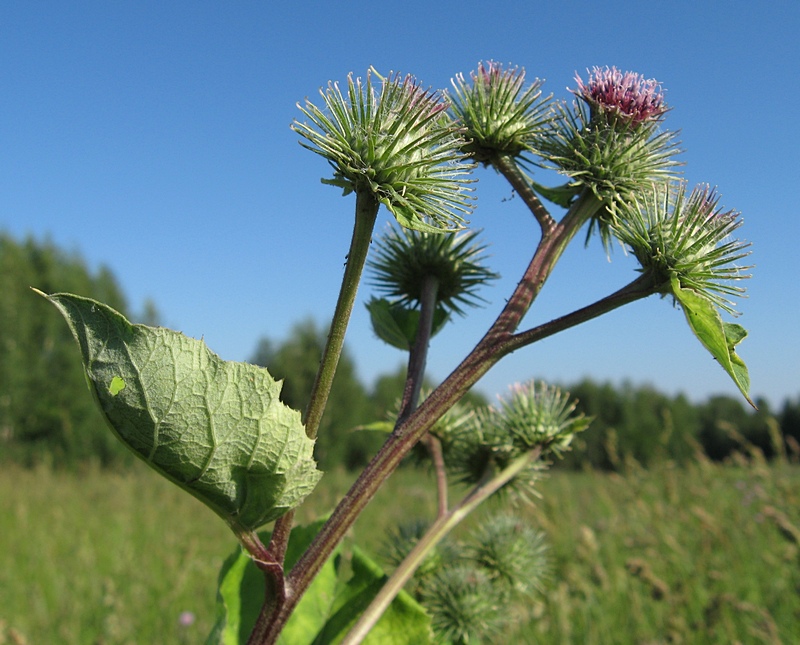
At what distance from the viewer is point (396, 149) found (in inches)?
50.3

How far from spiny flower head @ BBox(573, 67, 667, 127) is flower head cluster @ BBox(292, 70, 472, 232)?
0.48 m

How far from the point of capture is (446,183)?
4.41 feet

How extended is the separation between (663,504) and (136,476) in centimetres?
1672

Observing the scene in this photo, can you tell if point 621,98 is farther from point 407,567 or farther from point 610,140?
point 407,567

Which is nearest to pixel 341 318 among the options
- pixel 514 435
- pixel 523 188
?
pixel 523 188

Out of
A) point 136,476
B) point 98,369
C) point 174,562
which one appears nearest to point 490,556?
point 98,369

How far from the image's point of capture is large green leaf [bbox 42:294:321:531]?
0.93m

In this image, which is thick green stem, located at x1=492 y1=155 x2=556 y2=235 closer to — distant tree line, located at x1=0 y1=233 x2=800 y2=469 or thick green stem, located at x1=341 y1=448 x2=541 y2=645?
thick green stem, located at x1=341 y1=448 x2=541 y2=645

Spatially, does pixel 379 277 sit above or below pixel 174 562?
above

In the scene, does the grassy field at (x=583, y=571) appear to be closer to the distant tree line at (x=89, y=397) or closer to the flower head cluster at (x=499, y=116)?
the flower head cluster at (x=499, y=116)

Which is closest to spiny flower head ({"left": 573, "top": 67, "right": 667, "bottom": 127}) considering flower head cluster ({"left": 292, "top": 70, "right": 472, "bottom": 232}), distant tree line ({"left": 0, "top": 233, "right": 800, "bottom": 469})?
flower head cluster ({"left": 292, "top": 70, "right": 472, "bottom": 232})

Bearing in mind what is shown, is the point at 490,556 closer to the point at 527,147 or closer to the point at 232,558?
the point at 232,558

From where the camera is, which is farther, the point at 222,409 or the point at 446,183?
the point at 446,183

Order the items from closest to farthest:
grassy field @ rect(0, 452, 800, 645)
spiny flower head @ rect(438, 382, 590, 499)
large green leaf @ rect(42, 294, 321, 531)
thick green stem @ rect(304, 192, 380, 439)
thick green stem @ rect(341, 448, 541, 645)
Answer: large green leaf @ rect(42, 294, 321, 531) < thick green stem @ rect(304, 192, 380, 439) < thick green stem @ rect(341, 448, 541, 645) < spiny flower head @ rect(438, 382, 590, 499) < grassy field @ rect(0, 452, 800, 645)
